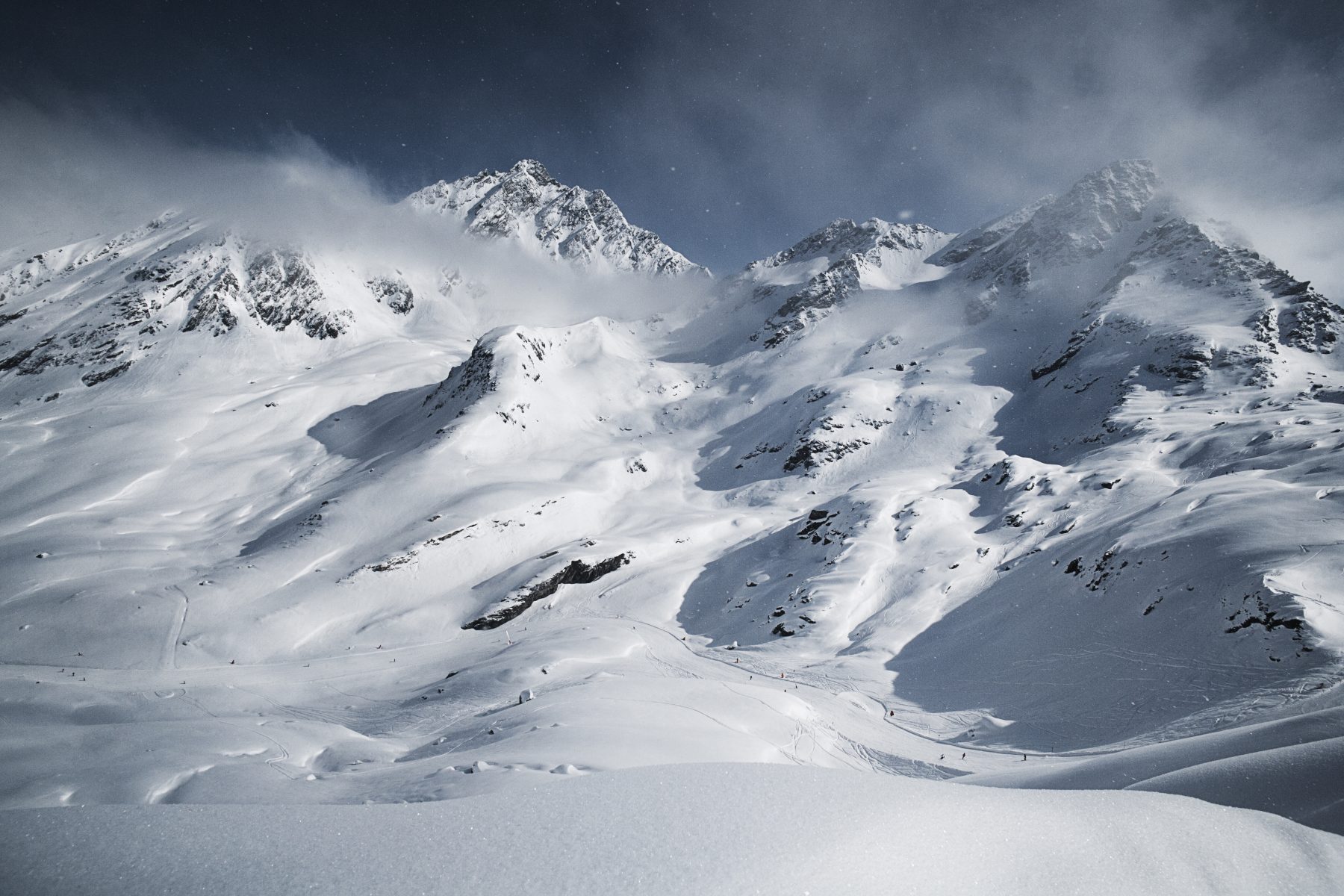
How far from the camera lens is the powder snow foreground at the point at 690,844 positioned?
266 centimetres

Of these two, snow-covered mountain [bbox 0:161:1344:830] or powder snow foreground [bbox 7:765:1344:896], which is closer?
powder snow foreground [bbox 7:765:1344:896]

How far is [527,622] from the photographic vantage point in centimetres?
4775

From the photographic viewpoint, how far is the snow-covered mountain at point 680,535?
18.0 metres

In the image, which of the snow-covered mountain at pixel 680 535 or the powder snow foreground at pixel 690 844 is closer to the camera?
the powder snow foreground at pixel 690 844

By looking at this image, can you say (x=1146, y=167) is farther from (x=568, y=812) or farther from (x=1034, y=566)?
(x=568, y=812)

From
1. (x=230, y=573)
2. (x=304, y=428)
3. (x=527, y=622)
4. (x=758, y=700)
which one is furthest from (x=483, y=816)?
(x=304, y=428)

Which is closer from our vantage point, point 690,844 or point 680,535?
point 690,844

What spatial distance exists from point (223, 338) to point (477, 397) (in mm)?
77010

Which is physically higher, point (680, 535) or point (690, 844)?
point (690, 844)

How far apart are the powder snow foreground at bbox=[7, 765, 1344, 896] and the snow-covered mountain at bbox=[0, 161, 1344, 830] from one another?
172cm

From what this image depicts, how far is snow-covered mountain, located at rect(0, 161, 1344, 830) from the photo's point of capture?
1802cm

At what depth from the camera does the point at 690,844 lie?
10.4 ft

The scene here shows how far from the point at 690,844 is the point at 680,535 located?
193ft

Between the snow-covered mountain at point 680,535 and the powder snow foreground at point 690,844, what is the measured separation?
67.9 inches
